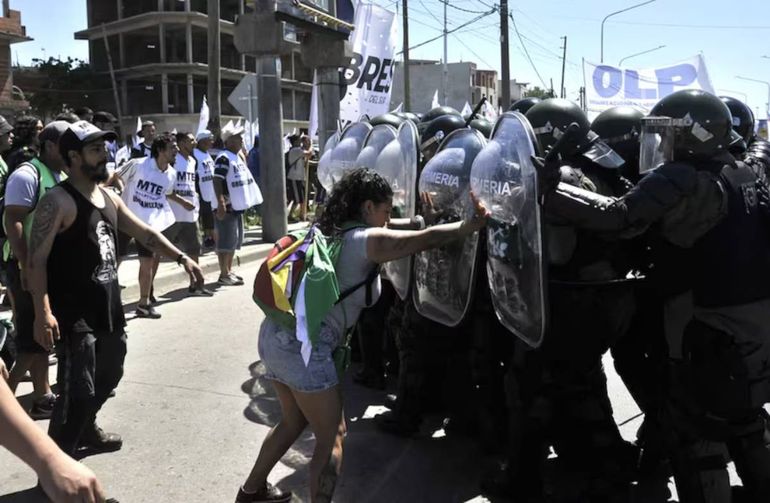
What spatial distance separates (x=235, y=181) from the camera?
8812 millimetres

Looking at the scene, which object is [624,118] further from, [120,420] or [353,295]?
[120,420]

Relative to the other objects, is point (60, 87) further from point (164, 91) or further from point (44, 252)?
point (44, 252)

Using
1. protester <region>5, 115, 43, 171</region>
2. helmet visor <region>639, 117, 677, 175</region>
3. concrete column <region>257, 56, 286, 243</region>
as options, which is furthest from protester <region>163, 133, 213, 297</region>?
helmet visor <region>639, 117, 677, 175</region>

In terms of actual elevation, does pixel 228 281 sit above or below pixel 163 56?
below

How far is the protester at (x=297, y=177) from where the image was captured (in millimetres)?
14812

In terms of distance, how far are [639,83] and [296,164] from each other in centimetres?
674

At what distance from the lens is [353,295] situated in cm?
307

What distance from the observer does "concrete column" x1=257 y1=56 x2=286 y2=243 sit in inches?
443

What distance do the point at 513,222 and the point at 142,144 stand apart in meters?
9.14

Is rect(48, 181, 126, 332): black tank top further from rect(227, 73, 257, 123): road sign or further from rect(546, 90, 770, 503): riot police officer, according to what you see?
rect(227, 73, 257, 123): road sign

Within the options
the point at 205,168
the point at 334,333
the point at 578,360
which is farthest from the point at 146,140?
the point at 578,360

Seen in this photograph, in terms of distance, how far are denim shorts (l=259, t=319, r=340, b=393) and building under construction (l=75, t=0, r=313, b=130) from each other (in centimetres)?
4501

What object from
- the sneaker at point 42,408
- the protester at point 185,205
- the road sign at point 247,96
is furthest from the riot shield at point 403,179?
the road sign at point 247,96

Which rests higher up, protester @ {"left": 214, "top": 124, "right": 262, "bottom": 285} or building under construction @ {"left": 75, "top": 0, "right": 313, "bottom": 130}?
building under construction @ {"left": 75, "top": 0, "right": 313, "bottom": 130}
